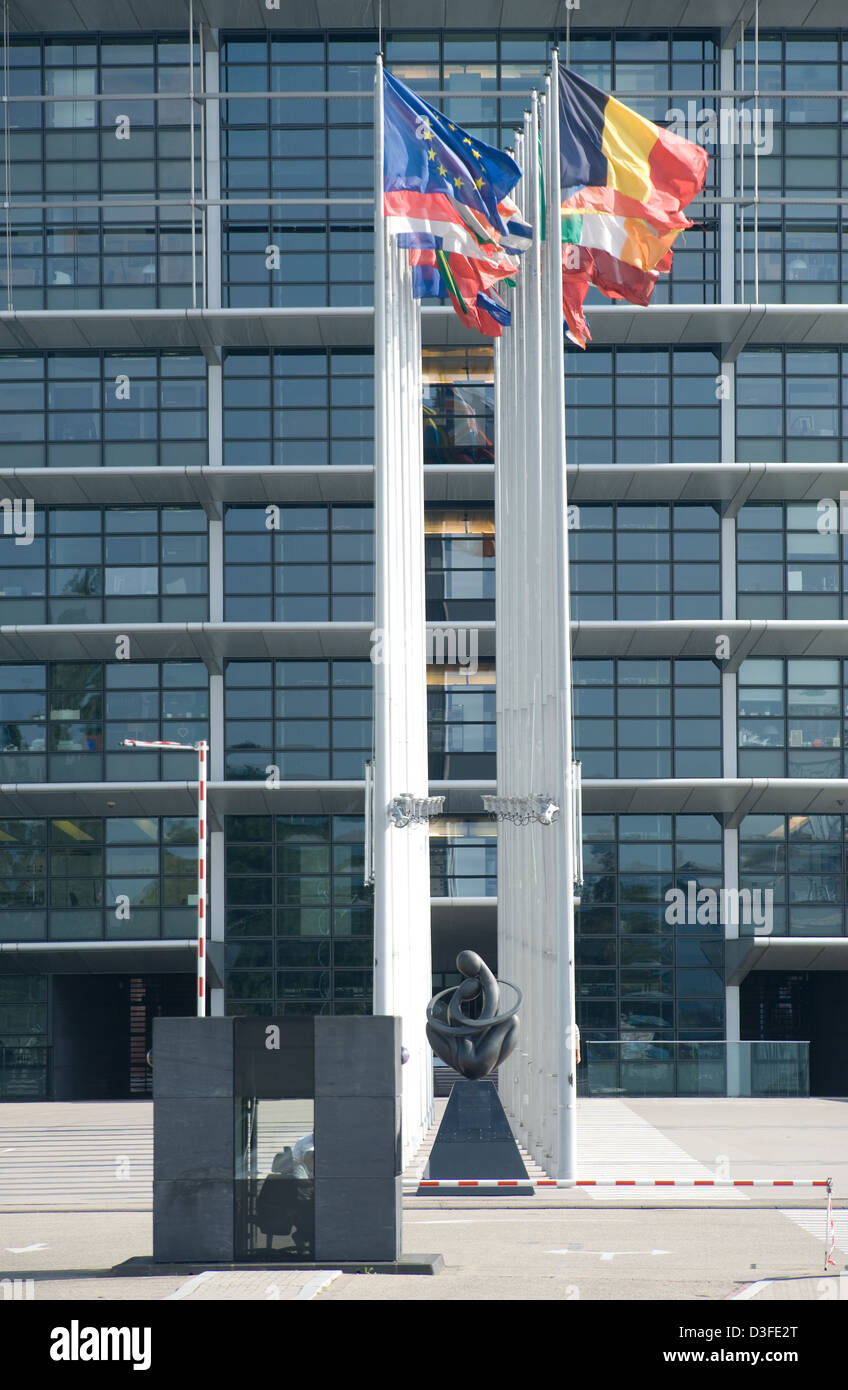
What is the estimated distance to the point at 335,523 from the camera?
138ft

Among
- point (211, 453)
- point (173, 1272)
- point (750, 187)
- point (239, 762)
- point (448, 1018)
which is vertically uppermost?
point (750, 187)

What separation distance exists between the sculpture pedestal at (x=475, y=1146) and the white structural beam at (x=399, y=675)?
2.69 feet

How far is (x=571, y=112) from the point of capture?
25.2 m

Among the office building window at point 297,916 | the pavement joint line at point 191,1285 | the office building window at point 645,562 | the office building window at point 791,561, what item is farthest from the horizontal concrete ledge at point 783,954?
the pavement joint line at point 191,1285

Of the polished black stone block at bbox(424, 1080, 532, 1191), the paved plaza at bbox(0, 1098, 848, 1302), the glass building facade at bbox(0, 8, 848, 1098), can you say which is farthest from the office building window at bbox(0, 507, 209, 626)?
the polished black stone block at bbox(424, 1080, 532, 1191)

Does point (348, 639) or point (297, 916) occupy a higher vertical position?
point (348, 639)

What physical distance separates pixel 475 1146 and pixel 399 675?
7.37 metres

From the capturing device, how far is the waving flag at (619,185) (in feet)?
81.4

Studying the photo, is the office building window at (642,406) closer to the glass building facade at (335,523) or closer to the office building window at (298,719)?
the glass building facade at (335,523)

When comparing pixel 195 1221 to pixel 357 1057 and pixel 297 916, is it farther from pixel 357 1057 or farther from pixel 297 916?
pixel 297 916

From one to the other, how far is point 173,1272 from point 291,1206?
52.6 inches

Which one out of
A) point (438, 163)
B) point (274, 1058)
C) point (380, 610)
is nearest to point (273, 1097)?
point (274, 1058)
